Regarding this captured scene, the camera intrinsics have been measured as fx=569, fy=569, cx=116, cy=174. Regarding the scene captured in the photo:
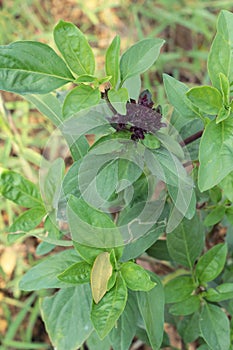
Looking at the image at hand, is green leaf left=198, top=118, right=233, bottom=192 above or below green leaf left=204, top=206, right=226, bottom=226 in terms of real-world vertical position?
above

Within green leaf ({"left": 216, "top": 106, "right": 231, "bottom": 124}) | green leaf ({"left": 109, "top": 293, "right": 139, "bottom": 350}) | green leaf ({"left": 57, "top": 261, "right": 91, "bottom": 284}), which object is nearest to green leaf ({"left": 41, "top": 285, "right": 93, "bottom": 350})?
green leaf ({"left": 109, "top": 293, "right": 139, "bottom": 350})

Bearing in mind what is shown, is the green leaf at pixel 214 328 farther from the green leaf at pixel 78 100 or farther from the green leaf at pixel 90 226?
the green leaf at pixel 78 100

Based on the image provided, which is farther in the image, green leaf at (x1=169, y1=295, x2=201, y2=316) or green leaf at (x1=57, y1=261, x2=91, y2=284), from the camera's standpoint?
green leaf at (x1=169, y1=295, x2=201, y2=316)

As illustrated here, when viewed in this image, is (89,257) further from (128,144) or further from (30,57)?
(30,57)

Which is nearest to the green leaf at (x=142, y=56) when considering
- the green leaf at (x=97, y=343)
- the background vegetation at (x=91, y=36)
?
the green leaf at (x=97, y=343)

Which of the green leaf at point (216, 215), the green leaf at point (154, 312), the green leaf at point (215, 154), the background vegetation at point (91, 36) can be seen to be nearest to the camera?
the green leaf at point (215, 154)

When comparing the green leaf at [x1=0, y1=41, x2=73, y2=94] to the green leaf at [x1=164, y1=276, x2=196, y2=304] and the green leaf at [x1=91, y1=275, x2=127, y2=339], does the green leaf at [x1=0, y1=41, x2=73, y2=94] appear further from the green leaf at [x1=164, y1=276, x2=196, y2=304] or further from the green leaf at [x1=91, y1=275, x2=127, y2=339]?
the green leaf at [x1=164, y1=276, x2=196, y2=304]

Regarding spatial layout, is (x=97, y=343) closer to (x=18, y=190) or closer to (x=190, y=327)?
(x=190, y=327)
